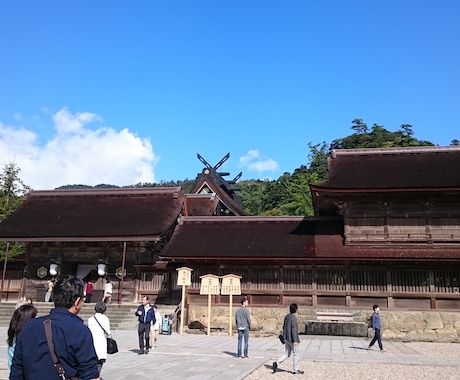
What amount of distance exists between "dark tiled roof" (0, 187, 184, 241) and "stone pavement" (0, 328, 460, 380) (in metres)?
7.33

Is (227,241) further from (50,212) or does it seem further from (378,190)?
(50,212)

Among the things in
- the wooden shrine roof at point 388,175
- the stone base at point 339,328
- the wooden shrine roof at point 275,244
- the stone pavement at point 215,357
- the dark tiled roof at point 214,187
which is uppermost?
the dark tiled roof at point 214,187

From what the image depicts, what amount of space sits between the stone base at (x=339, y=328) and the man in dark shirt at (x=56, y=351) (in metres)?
16.4

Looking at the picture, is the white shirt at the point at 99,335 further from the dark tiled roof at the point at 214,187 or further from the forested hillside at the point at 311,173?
the forested hillside at the point at 311,173

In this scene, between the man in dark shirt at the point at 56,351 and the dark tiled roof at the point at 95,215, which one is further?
the dark tiled roof at the point at 95,215

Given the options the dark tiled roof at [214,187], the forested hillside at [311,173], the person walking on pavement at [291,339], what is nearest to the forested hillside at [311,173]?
the forested hillside at [311,173]

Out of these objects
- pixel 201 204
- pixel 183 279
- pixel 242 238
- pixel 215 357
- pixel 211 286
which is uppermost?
pixel 201 204

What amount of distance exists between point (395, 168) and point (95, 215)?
57.9 ft

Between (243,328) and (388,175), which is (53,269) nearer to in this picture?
(243,328)

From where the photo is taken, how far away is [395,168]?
23.0 meters

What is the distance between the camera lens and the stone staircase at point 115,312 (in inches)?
800

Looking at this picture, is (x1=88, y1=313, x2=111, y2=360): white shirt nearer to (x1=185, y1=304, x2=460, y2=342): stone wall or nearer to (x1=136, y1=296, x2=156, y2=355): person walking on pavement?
(x1=136, y1=296, x2=156, y2=355): person walking on pavement

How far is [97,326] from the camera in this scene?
677cm

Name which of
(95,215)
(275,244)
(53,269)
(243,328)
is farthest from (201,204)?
(243,328)
